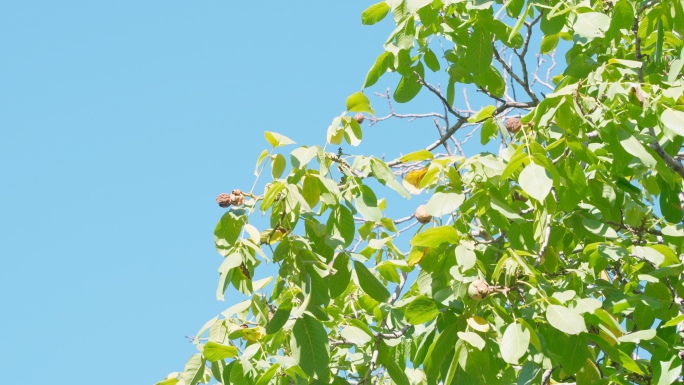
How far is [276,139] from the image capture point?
101 inches

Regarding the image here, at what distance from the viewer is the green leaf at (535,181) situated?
236 centimetres

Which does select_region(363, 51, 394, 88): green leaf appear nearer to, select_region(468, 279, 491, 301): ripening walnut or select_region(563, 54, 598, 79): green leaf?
select_region(563, 54, 598, 79): green leaf

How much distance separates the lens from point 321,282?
2.59m

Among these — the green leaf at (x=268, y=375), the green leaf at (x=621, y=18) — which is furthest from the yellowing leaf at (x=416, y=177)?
the green leaf at (x=621, y=18)

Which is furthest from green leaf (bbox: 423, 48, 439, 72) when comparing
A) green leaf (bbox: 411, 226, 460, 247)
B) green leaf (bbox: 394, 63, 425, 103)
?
green leaf (bbox: 411, 226, 460, 247)

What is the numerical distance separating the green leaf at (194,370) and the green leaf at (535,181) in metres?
1.17

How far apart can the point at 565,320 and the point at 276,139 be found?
0.97 meters

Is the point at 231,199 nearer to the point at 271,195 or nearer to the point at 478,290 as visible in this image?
the point at 271,195

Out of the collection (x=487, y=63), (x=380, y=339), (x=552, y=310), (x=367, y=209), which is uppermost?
(x=487, y=63)

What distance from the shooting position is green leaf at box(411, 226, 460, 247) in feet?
8.50

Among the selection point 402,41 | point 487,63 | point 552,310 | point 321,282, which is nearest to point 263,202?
point 321,282

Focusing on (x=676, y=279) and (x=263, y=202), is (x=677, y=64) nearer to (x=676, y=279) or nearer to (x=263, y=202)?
(x=676, y=279)

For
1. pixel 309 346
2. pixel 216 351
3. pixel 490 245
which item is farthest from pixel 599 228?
pixel 216 351

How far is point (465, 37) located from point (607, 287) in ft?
3.87
